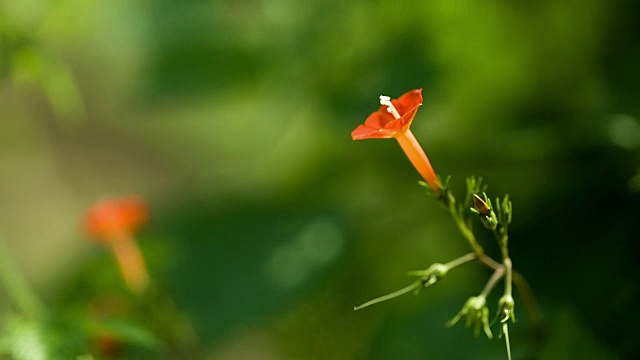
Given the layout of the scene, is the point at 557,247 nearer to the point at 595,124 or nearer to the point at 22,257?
the point at 595,124

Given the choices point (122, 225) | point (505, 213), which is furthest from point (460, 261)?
point (122, 225)

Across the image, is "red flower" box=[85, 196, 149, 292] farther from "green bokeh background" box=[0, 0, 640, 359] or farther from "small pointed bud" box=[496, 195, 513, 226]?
"small pointed bud" box=[496, 195, 513, 226]

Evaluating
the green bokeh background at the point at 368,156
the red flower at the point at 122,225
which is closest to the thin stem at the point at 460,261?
the green bokeh background at the point at 368,156

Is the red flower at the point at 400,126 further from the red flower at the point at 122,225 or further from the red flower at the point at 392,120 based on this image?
the red flower at the point at 122,225

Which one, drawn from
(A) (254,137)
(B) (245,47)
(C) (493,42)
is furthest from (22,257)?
(C) (493,42)

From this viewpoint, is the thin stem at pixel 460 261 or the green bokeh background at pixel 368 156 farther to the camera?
the green bokeh background at pixel 368 156

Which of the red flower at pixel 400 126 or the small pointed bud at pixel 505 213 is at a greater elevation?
the red flower at pixel 400 126

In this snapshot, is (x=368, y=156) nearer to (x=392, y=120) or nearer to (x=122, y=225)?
(x=122, y=225)
